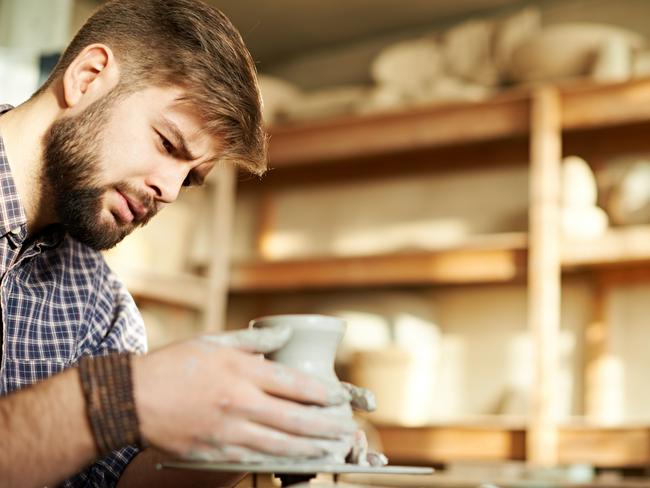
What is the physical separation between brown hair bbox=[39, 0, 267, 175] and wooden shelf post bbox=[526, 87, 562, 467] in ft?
5.52

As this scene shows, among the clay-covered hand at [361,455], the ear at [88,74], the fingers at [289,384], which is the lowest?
the clay-covered hand at [361,455]

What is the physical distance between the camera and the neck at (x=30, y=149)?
1.36 meters

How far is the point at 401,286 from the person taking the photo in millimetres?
3416

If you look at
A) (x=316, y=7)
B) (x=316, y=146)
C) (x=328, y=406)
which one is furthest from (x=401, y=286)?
(x=328, y=406)

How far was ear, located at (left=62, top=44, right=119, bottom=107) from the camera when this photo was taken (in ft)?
4.44

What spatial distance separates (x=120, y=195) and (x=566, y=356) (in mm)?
2166

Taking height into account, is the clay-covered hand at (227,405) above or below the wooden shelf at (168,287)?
below

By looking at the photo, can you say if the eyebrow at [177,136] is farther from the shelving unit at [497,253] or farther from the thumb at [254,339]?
the shelving unit at [497,253]

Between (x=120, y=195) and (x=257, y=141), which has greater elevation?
(x=257, y=141)

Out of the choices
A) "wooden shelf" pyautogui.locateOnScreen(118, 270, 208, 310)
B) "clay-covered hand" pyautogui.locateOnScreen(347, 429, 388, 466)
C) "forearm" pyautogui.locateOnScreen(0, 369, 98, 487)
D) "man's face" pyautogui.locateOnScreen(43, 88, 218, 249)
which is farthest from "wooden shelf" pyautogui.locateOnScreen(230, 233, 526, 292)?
"forearm" pyautogui.locateOnScreen(0, 369, 98, 487)

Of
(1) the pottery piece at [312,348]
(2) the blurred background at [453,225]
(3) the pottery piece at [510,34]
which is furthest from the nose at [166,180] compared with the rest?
(3) the pottery piece at [510,34]

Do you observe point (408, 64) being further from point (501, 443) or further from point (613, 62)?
point (501, 443)

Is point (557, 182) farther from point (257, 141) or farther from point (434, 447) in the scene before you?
point (257, 141)

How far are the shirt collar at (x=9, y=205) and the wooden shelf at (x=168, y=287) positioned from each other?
1789 millimetres
